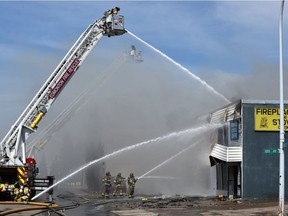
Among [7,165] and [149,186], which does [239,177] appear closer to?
[7,165]

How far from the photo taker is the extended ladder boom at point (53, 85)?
1883cm

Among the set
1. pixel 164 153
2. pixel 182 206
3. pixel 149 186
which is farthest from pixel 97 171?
pixel 182 206

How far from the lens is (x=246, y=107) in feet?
67.5

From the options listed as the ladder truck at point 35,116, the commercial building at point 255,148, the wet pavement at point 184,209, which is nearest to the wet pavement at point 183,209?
the wet pavement at point 184,209

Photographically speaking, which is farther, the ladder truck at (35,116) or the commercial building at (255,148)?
the commercial building at (255,148)

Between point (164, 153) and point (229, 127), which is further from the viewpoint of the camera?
point (164, 153)

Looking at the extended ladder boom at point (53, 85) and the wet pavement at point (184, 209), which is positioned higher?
the extended ladder boom at point (53, 85)

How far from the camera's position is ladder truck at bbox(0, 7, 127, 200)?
18.4 m

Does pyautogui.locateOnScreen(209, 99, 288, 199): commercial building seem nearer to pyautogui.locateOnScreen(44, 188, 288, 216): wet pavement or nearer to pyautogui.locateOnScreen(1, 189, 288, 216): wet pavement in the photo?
pyautogui.locateOnScreen(1, 189, 288, 216): wet pavement

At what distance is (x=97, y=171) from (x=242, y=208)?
20058mm

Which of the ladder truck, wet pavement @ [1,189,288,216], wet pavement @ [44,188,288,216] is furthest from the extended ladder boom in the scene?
wet pavement @ [44,188,288,216]

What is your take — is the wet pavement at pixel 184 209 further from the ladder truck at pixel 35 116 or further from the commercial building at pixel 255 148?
the ladder truck at pixel 35 116

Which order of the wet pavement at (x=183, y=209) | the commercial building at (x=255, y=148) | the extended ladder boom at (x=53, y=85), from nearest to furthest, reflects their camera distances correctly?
the wet pavement at (x=183, y=209) < the extended ladder boom at (x=53, y=85) < the commercial building at (x=255, y=148)

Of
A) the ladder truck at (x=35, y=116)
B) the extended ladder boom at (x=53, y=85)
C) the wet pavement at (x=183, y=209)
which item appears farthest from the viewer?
the extended ladder boom at (x=53, y=85)
